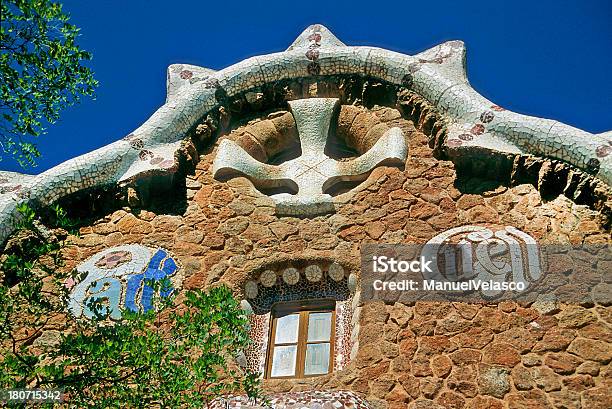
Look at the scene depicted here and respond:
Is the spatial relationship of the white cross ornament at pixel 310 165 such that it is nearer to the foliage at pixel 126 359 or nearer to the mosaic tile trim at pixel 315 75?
the mosaic tile trim at pixel 315 75

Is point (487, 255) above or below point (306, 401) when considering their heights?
above

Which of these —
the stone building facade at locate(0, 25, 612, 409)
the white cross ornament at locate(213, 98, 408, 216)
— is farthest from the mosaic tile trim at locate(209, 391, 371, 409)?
the white cross ornament at locate(213, 98, 408, 216)

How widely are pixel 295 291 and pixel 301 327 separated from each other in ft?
1.01

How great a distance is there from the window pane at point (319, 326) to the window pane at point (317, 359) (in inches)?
2.7

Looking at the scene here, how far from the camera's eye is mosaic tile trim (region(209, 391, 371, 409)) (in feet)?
18.5

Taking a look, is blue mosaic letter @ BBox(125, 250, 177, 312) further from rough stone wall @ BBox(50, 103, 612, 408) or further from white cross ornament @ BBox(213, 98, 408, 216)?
white cross ornament @ BBox(213, 98, 408, 216)

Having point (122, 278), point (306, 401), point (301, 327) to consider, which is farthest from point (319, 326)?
point (122, 278)

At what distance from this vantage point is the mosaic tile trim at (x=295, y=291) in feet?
21.7

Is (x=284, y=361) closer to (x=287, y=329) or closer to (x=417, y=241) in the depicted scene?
(x=287, y=329)

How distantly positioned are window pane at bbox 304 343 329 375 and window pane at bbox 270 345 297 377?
0.09 meters

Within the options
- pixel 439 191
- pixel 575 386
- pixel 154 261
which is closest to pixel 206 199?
pixel 154 261

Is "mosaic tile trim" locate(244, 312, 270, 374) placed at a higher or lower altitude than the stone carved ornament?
lower

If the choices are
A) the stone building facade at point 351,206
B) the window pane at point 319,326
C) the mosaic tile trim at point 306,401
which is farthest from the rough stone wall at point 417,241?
the window pane at point 319,326

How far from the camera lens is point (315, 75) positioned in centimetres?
813
